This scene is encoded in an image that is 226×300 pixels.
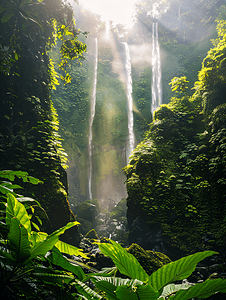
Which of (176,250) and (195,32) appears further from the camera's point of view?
(195,32)

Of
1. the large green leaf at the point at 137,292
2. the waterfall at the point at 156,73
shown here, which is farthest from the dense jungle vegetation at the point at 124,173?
the waterfall at the point at 156,73

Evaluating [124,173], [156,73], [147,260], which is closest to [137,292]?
[147,260]

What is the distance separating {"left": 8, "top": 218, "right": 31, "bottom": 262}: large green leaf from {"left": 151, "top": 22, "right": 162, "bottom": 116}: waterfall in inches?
688

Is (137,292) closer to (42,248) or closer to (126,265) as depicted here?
(126,265)

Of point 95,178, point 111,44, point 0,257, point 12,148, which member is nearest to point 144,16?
point 111,44

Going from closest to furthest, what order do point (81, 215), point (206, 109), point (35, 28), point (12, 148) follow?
point (12, 148)
point (35, 28)
point (206, 109)
point (81, 215)

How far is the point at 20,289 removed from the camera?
0.58 metres

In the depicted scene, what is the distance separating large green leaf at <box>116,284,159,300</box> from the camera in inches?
18.0

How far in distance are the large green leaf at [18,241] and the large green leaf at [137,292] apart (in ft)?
1.19

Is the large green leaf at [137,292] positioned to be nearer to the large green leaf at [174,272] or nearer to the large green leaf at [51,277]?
the large green leaf at [174,272]

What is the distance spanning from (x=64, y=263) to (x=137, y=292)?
402 mm

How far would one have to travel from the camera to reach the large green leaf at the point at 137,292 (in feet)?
1.50

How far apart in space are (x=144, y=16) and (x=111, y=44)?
6.49m

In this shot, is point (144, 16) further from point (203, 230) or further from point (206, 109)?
point (203, 230)
